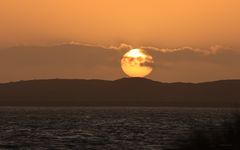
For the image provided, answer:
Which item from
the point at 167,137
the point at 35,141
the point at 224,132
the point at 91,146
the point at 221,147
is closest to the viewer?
the point at 221,147

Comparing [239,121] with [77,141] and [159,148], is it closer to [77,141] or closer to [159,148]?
[159,148]

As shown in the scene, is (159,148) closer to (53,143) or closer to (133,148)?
(133,148)

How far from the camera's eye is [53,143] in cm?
6278

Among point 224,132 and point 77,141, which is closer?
point 224,132

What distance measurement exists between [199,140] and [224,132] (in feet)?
8.87

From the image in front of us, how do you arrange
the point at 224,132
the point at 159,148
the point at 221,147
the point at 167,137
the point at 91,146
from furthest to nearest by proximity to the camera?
the point at 167,137, the point at 91,146, the point at 159,148, the point at 224,132, the point at 221,147

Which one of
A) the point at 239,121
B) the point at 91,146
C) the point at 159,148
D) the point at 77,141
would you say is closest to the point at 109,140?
the point at 77,141

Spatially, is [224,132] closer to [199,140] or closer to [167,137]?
[199,140]

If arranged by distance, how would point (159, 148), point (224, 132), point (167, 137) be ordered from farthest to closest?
point (167, 137), point (159, 148), point (224, 132)

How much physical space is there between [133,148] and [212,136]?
19423 mm

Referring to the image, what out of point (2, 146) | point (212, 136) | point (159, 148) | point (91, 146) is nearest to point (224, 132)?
point (212, 136)

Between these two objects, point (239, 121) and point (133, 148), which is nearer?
point (239, 121)

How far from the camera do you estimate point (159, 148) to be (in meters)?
55.5

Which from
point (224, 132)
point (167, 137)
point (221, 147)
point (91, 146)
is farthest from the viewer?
point (167, 137)
